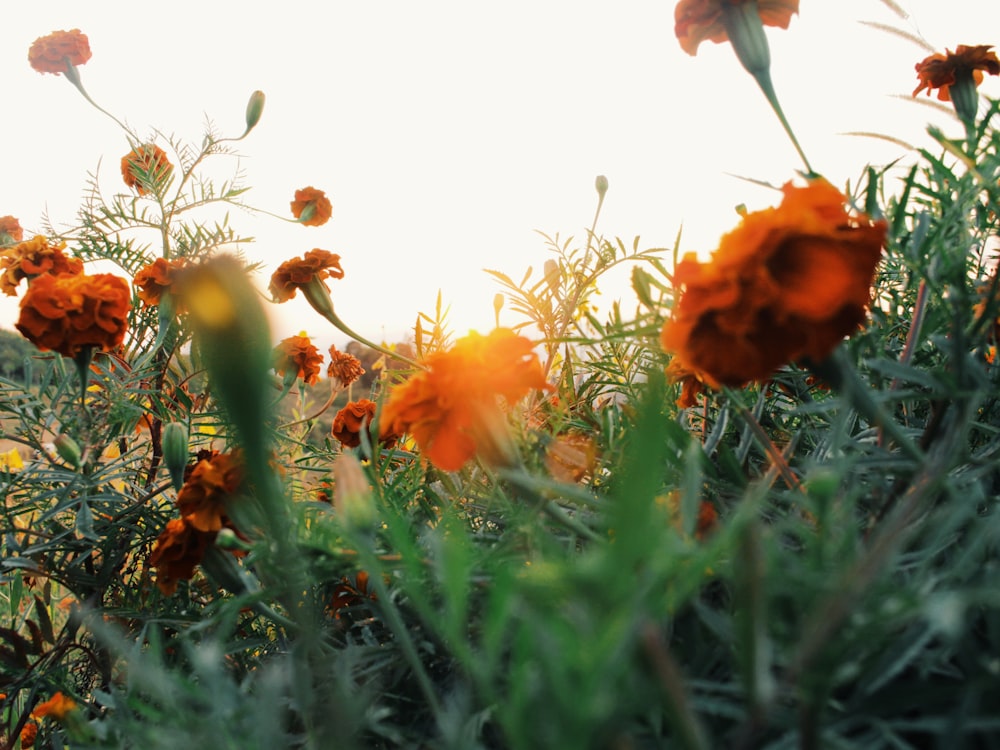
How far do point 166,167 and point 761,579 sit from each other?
3.88 feet

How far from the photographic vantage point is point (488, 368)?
0.36m

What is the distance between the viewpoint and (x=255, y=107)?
99 centimetres

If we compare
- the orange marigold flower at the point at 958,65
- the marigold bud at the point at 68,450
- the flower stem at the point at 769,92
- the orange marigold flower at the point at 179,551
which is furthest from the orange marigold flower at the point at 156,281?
the orange marigold flower at the point at 958,65

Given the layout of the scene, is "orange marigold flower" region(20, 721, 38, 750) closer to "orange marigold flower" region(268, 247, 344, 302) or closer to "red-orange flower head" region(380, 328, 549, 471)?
"orange marigold flower" region(268, 247, 344, 302)

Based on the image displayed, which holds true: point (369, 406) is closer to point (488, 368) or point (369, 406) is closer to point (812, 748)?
point (488, 368)

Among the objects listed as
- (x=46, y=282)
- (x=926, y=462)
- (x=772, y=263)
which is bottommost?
(x=926, y=462)

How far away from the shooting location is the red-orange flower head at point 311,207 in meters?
1.14

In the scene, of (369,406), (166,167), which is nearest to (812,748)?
(369,406)

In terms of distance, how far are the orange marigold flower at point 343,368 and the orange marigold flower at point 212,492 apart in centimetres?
59

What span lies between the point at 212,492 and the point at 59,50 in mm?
1110

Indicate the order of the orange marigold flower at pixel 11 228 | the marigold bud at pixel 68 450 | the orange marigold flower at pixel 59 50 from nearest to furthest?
the marigold bud at pixel 68 450, the orange marigold flower at pixel 59 50, the orange marigold flower at pixel 11 228

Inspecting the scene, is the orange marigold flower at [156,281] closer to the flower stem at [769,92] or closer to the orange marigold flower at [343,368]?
the orange marigold flower at [343,368]

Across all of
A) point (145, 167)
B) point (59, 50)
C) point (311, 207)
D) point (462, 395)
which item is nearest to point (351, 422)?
point (462, 395)

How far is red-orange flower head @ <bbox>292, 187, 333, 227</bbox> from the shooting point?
1139 millimetres
